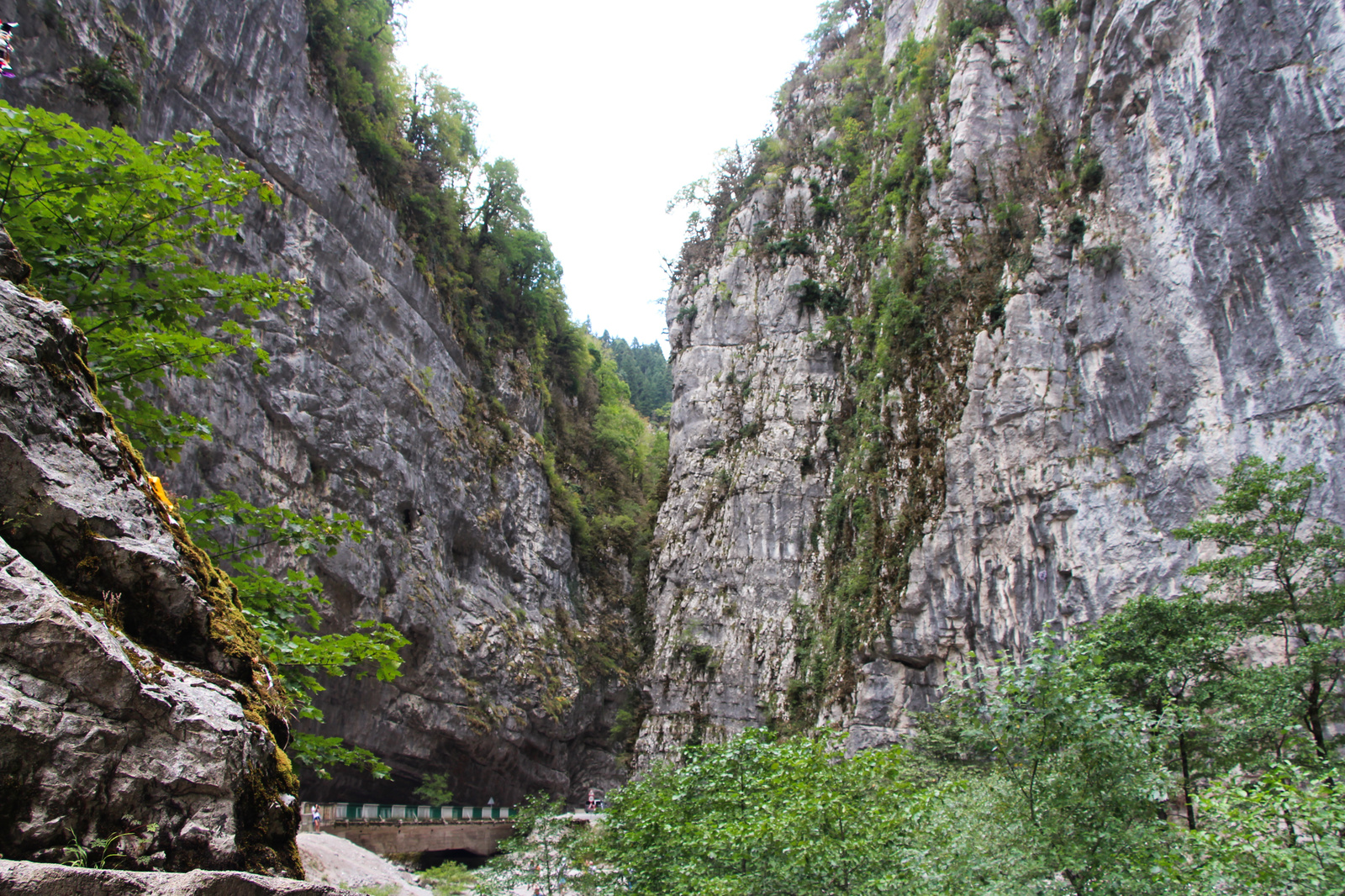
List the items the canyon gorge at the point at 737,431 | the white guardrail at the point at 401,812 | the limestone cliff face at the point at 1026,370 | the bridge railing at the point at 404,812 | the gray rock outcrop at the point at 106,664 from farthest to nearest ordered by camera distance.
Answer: the bridge railing at the point at 404,812 < the white guardrail at the point at 401,812 < the limestone cliff face at the point at 1026,370 < the canyon gorge at the point at 737,431 < the gray rock outcrop at the point at 106,664

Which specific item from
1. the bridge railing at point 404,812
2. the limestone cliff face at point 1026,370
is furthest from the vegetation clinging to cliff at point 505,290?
the bridge railing at point 404,812

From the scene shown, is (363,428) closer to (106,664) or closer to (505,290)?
(505,290)

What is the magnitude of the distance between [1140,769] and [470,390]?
84.4 feet

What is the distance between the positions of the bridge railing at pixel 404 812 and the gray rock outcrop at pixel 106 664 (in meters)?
18.8

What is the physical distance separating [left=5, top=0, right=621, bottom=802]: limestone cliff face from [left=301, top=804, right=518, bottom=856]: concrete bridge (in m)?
1.02

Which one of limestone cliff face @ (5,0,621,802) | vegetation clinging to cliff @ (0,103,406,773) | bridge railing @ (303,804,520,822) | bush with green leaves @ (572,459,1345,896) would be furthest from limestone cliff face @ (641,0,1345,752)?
vegetation clinging to cliff @ (0,103,406,773)

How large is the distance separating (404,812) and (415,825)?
1.82ft

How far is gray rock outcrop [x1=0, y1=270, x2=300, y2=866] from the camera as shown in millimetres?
2688

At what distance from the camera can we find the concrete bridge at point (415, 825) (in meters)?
21.4

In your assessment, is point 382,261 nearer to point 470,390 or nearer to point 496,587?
point 470,390

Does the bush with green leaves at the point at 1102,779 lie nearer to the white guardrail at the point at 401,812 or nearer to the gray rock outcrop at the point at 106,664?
the white guardrail at the point at 401,812

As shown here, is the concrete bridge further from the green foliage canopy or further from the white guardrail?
the green foliage canopy

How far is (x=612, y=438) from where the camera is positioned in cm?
4062

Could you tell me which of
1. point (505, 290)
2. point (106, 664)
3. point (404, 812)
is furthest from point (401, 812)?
point (106, 664)
